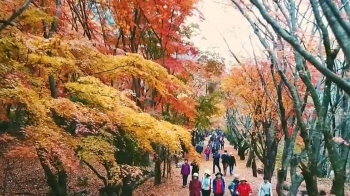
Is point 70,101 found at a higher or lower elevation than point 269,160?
higher

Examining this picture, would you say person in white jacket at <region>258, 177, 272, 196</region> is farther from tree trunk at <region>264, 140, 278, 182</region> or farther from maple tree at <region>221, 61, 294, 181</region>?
tree trunk at <region>264, 140, 278, 182</region>

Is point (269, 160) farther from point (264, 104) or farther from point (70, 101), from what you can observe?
point (70, 101)

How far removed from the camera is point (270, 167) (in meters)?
16.0

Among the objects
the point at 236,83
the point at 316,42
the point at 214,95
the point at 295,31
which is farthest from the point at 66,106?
the point at 214,95

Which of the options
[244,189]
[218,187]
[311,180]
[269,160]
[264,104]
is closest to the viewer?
[311,180]

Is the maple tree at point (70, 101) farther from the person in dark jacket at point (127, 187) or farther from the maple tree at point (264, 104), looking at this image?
the maple tree at point (264, 104)

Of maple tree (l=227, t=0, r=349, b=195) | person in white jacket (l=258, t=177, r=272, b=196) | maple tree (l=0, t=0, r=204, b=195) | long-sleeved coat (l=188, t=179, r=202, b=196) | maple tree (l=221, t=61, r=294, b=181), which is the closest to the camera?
maple tree (l=227, t=0, r=349, b=195)

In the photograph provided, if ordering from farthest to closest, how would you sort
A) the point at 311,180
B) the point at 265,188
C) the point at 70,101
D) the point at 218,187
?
1. the point at 218,187
2. the point at 265,188
3. the point at 311,180
4. the point at 70,101

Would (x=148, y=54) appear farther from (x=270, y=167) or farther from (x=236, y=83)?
(x=270, y=167)

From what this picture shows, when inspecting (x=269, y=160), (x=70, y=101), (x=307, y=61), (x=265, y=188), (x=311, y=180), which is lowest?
(x=265, y=188)

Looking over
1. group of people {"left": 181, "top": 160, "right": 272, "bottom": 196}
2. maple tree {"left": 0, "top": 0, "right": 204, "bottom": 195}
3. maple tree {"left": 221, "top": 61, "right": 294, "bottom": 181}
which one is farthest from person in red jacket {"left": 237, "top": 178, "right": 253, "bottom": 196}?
maple tree {"left": 221, "top": 61, "right": 294, "bottom": 181}

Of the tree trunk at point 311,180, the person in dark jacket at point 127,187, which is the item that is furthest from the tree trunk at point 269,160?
the tree trunk at point 311,180

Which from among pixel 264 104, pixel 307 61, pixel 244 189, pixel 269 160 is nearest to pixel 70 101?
pixel 307 61

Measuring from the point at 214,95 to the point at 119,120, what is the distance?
2014 cm
